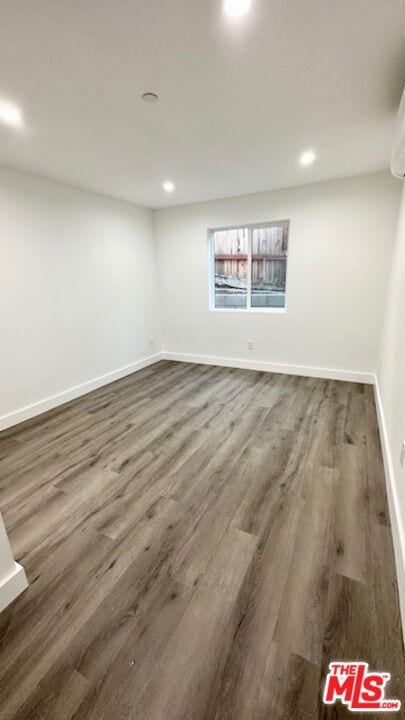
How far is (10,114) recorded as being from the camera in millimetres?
1861

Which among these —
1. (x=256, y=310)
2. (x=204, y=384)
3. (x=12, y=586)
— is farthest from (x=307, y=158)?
(x=12, y=586)

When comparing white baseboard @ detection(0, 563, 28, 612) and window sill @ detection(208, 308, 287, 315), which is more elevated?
window sill @ detection(208, 308, 287, 315)

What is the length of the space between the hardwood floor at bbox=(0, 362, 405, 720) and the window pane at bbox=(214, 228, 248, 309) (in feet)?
8.05

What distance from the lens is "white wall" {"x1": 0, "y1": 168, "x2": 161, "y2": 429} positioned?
2812 millimetres

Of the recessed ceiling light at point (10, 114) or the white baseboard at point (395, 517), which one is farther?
the recessed ceiling light at point (10, 114)

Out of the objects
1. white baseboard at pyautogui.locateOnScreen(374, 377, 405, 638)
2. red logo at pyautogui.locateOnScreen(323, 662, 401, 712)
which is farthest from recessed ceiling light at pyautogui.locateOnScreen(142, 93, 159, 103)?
red logo at pyautogui.locateOnScreen(323, 662, 401, 712)

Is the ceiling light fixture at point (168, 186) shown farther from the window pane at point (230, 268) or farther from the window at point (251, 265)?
the window pane at point (230, 268)

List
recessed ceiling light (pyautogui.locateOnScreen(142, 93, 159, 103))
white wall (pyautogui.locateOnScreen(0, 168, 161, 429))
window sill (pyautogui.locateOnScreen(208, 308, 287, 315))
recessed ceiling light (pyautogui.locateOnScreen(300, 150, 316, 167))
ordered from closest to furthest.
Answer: recessed ceiling light (pyautogui.locateOnScreen(142, 93, 159, 103)) → recessed ceiling light (pyautogui.locateOnScreen(300, 150, 316, 167)) → white wall (pyautogui.locateOnScreen(0, 168, 161, 429)) → window sill (pyautogui.locateOnScreen(208, 308, 287, 315))

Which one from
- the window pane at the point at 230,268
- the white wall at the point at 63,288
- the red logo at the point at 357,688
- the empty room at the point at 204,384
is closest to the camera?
the red logo at the point at 357,688

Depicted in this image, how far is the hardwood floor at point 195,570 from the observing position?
1.00m

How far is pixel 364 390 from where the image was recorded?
3.43 m

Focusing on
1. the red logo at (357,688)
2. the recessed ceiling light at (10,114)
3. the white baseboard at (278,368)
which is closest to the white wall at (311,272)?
the white baseboard at (278,368)

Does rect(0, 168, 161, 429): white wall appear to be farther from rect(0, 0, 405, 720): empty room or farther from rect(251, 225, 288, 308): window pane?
rect(251, 225, 288, 308): window pane

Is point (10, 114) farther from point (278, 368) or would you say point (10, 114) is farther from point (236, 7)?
point (278, 368)
